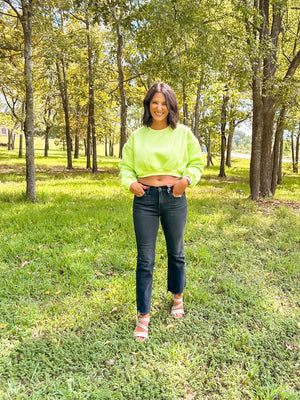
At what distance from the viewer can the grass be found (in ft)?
8.07

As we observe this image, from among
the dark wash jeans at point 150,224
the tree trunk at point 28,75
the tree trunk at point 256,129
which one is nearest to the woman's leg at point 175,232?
the dark wash jeans at point 150,224

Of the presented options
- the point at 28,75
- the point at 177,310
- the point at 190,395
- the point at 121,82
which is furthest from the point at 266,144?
the point at 190,395

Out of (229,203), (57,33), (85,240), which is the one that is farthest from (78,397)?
(57,33)

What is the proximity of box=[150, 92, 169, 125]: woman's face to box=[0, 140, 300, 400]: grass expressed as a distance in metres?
2.17

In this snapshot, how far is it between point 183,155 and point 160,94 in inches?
24.3

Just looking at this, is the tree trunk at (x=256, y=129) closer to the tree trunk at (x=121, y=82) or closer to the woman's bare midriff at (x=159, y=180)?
the tree trunk at (x=121, y=82)

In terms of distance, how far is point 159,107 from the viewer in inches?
111

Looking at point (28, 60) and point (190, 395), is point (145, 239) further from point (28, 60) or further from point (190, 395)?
point (28, 60)

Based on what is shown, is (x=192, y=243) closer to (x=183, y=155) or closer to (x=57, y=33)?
(x=183, y=155)

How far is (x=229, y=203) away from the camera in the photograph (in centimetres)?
958

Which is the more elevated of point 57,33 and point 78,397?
point 57,33

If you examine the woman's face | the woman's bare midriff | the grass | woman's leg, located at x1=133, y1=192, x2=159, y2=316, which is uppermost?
the woman's face

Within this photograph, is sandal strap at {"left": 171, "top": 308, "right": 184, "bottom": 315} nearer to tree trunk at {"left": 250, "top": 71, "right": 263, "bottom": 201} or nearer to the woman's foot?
the woman's foot

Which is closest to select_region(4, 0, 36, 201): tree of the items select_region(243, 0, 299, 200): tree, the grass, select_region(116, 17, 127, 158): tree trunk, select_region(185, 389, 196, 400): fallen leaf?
the grass
